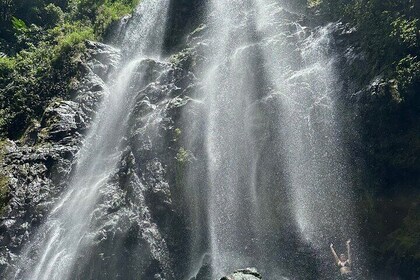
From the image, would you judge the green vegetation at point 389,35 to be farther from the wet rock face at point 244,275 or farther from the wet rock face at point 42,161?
the wet rock face at point 42,161

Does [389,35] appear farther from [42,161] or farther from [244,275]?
[42,161]

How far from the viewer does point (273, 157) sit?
16047 millimetres

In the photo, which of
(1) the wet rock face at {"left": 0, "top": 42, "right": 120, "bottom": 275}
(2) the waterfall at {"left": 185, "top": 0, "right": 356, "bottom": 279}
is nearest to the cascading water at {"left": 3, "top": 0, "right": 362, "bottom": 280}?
(2) the waterfall at {"left": 185, "top": 0, "right": 356, "bottom": 279}

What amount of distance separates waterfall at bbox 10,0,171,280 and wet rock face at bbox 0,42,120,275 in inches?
15.8

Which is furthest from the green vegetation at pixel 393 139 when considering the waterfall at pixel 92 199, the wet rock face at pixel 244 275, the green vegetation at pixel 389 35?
the waterfall at pixel 92 199

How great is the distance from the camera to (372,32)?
16.4 metres

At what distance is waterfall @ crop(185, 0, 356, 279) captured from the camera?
15.0m

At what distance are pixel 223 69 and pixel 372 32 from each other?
6.14m

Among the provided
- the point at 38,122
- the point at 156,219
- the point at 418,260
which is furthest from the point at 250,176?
the point at 38,122

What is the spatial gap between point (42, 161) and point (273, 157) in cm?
956

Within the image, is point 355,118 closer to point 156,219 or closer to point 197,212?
point 197,212

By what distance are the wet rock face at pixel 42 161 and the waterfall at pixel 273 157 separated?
18.4 ft

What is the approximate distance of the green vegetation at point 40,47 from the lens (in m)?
21.4

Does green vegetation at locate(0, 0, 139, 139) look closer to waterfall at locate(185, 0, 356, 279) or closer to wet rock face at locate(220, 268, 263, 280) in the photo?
waterfall at locate(185, 0, 356, 279)
